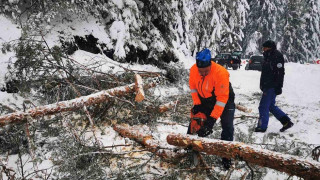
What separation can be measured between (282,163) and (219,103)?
3.74ft

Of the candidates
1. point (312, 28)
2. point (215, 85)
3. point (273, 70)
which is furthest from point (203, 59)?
point (312, 28)

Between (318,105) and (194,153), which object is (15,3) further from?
(318,105)

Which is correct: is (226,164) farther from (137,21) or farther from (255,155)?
(137,21)

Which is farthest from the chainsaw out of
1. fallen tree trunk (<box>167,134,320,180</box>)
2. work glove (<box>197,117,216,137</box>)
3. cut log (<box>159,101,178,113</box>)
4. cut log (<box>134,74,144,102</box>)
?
cut log (<box>159,101,178,113</box>)

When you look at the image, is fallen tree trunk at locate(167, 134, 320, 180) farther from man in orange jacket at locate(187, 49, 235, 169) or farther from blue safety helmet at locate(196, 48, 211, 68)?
blue safety helmet at locate(196, 48, 211, 68)

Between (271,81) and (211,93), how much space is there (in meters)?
1.79

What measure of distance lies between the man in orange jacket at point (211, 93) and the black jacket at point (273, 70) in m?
1.56

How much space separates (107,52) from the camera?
655cm

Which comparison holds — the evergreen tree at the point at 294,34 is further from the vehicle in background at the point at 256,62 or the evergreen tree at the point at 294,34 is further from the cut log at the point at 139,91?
the cut log at the point at 139,91

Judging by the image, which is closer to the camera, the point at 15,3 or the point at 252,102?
the point at 15,3

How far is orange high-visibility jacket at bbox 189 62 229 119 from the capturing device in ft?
9.68

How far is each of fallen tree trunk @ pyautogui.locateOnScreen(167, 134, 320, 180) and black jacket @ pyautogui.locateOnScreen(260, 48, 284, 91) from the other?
256 centimetres

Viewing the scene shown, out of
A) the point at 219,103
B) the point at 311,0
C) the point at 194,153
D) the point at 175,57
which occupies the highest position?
the point at 311,0

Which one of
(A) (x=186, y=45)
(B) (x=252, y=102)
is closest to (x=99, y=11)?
(A) (x=186, y=45)
